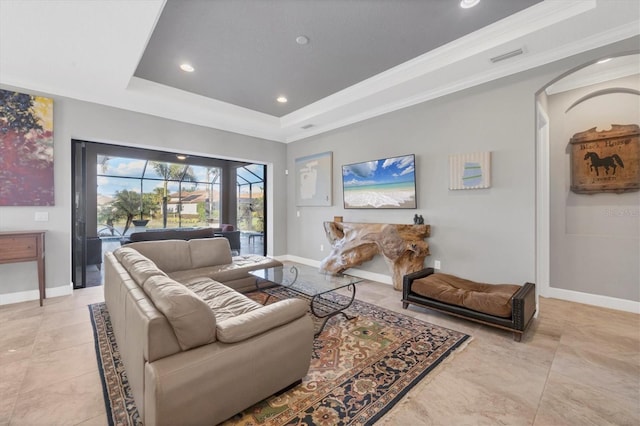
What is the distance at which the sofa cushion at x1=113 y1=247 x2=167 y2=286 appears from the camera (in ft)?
6.08

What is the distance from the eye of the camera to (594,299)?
344 cm

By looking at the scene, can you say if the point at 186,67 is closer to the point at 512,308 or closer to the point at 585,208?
the point at 512,308

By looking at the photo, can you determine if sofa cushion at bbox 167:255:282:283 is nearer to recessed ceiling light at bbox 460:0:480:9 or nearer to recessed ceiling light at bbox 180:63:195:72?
recessed ceiling light at bbox 180:63:195:72

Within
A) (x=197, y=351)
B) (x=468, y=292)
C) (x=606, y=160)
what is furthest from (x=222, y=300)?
(x=606, y=160)

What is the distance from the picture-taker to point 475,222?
3.46 metres

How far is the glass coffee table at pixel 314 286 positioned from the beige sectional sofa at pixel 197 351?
3.24ft

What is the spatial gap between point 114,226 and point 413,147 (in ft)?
25.3

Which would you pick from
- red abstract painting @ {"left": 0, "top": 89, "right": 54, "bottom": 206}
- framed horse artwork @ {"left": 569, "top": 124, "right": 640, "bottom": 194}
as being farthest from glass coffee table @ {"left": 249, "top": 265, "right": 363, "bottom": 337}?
framed horse artwork @ {"left": 569, "top": 124, "right": 640, "bottom": 194}

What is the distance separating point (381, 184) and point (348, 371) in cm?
299

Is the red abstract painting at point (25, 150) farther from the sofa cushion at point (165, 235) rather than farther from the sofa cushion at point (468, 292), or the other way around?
the sofa cushion at point (468, 292)

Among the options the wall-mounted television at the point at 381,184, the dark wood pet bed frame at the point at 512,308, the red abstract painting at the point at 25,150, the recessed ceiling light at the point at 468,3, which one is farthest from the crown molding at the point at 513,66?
the red abstract painting at the point at 25,150

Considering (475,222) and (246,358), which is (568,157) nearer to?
(475,222)

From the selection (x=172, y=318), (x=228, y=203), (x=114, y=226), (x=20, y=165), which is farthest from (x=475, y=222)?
(x=114, y=226)

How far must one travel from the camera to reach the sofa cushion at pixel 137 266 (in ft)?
6.08
